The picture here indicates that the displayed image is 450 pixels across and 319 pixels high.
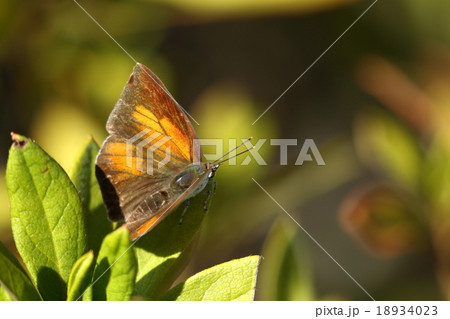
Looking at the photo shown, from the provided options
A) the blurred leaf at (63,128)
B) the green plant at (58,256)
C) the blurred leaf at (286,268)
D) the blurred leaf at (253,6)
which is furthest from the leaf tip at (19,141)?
the blurred leaf at (253,6)

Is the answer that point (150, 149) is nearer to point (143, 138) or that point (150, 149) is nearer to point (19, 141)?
point (143, 138)

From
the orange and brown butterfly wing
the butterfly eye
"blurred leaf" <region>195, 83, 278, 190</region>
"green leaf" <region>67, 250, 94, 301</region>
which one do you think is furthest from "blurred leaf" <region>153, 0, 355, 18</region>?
"green leaf" <region>67, 250, 94, 301</region>

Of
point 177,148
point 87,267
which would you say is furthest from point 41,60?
point 87,267

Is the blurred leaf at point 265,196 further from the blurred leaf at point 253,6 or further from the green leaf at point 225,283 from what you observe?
the green leaf at point 225,283

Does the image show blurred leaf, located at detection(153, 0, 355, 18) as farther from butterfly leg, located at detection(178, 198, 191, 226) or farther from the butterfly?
butterfly leg, located at detection(178, 198, 191, 226)

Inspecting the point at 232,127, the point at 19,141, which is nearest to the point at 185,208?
the point at 19,141
